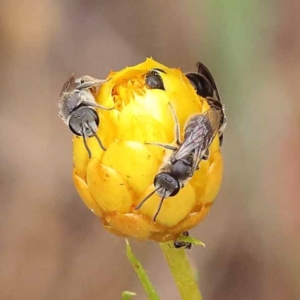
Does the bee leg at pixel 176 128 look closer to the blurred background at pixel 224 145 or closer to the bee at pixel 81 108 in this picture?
the bee at pixel 81 108

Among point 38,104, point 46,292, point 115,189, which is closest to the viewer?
point 115,189

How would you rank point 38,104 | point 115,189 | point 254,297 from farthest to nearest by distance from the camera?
point 38,104 → point 254,297 → point 115,189

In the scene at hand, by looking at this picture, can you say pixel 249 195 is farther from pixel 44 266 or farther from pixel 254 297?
pixel 44 266

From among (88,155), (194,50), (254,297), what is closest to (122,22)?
(194,50)

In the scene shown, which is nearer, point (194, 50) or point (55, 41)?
point (194, 50)

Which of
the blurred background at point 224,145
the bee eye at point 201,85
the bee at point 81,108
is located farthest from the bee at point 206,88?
the blurred background at point 224,145

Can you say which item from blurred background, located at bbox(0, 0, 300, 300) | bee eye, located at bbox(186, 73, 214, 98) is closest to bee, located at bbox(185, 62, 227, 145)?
bee eye, located at bbox(186, 73, 214, 98)

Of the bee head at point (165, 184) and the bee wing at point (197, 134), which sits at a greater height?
the bee wing at point (197, 134)
